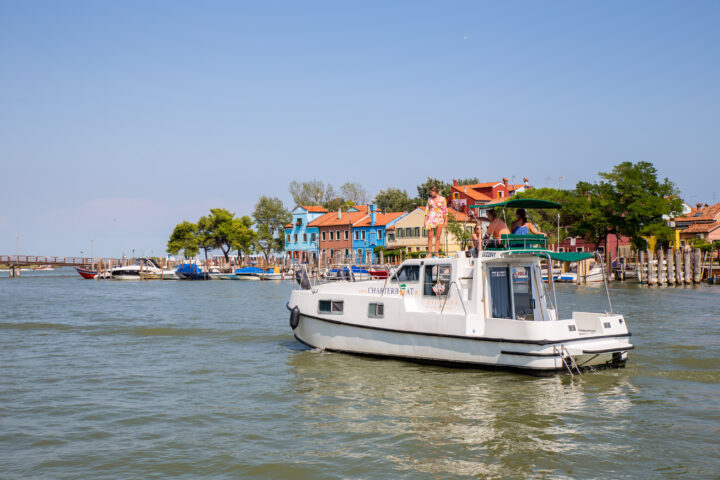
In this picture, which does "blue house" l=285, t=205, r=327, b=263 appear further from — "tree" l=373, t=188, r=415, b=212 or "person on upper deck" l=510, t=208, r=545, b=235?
"person on upper deck" l=510, t=208, r=545, b=235

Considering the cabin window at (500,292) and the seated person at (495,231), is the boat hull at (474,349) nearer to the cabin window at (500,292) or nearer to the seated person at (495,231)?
the cabin window at (500,292)

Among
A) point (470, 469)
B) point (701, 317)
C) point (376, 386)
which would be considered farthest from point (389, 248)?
point (470, 469)

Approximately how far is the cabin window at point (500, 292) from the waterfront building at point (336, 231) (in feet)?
230

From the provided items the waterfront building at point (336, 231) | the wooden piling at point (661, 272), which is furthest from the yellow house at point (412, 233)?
the wooden piling at point (661, 272)

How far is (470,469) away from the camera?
9.13m

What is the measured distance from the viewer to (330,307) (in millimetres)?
17141

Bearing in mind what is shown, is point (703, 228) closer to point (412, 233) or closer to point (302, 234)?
point (412, 233)

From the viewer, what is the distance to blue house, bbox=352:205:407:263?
83.2 m

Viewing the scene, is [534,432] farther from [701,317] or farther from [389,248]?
[389,248]

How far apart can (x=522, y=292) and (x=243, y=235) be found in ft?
278

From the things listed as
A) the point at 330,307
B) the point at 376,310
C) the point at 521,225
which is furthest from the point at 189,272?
the point at 521,225

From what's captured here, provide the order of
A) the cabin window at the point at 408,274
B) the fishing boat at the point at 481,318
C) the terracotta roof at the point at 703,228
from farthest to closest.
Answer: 1. the terracotta roof at the point at 703,228
2. the cabin window at the point at 408,274
3. the fishing boat at the point at 481,318

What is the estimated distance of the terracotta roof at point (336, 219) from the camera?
A: 8719cm

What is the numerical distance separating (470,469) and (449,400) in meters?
3.70
